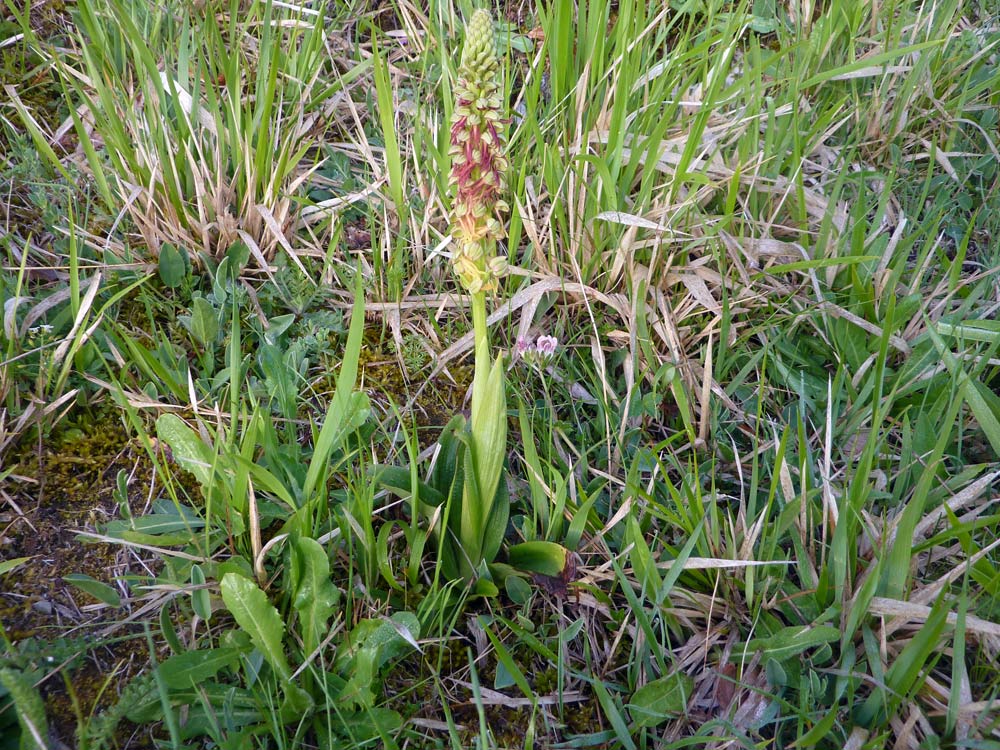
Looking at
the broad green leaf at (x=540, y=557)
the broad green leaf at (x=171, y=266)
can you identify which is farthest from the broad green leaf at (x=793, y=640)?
the broad green leaf at (x=171, y=266)

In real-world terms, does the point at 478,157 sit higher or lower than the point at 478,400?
higher

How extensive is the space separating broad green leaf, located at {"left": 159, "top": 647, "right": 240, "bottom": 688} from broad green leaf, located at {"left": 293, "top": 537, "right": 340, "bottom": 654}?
137mm

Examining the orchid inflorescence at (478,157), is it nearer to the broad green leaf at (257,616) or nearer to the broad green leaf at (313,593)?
the broad green leaf at (313,593)

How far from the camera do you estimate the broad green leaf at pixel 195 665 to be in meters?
1.38

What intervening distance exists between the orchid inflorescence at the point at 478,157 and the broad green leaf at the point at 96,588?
0.96m

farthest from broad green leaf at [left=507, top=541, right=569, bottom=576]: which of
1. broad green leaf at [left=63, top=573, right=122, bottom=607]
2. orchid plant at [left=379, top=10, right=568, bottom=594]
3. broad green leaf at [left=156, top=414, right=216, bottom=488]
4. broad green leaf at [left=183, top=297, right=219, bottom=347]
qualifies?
broad green leaf at [left=183, top=297, right=219, bottom=347]

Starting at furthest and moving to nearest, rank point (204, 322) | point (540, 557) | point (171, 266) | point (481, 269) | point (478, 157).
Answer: point (171, 266) < point (204, 322) < point (540, 557) < point (481, 269) < point (478, 157)

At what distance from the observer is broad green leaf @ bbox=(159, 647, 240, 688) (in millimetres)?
1379

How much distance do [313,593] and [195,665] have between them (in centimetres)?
24

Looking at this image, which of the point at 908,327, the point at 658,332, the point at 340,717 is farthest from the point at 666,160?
the point at 340,717

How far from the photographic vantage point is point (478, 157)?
134cm

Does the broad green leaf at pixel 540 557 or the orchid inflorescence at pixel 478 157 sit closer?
the orchid inflorescence at pixel 478 157

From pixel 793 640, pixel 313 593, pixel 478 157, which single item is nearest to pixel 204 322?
pixel 313 593

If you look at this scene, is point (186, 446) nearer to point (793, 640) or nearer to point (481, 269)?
point (481, 269)
